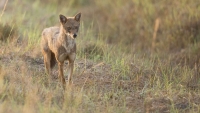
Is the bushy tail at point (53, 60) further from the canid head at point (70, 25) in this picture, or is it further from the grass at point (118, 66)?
the canid head at point (70, 25)

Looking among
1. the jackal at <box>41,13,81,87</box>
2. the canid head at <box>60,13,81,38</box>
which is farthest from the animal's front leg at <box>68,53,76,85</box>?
the canid head at <box>60,13,81,38</box>

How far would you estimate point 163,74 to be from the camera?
9031 millimetres

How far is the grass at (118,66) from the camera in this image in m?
7.21

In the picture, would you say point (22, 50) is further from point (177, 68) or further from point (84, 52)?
point (177, 68)

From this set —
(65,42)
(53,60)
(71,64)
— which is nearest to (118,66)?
(53,60)

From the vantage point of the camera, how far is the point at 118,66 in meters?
9.20

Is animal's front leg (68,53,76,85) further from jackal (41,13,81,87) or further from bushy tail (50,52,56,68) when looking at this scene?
bushy tail (50,52,56,68)

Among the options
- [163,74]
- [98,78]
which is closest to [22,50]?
[98,78]

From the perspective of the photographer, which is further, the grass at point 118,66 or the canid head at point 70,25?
the canid head at point 70,25

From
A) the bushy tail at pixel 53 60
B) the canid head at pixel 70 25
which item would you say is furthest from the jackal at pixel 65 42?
the bushy tail at pixel 53 60

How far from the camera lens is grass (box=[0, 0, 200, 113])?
721 centimetres

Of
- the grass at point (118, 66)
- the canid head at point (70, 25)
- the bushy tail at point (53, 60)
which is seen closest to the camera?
the grass at point (118, 66)

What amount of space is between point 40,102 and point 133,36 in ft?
22.6

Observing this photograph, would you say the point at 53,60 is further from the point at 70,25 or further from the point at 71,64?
the point at 70,25
